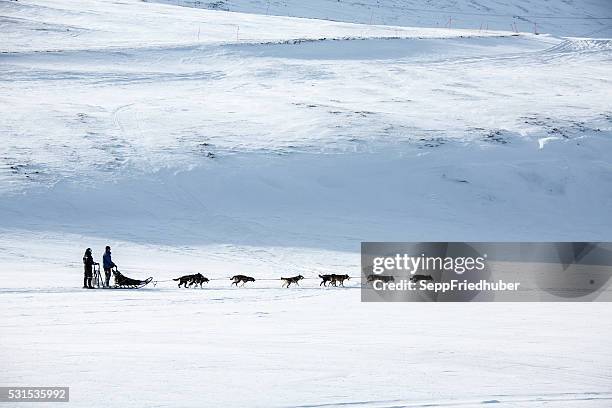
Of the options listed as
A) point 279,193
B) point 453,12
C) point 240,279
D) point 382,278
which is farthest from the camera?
point 453,12

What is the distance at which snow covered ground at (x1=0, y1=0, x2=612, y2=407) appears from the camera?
1014 centimetres

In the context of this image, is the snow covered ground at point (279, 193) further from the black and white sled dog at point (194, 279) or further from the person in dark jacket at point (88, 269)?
the person in dark jacket at point (88, 269)

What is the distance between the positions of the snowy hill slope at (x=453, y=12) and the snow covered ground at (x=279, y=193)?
16.9 meters

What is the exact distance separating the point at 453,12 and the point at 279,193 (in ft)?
216

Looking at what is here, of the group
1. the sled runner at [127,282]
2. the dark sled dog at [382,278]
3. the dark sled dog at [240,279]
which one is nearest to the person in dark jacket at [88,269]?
the sled runner at [127,282]

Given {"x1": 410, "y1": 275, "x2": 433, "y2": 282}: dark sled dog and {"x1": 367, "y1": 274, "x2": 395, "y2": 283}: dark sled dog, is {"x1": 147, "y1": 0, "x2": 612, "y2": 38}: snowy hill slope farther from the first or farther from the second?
{"x1": 410, "y1": 275, "x2": 433, "y2": 282}: dark sled dog

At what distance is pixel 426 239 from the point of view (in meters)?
28.6

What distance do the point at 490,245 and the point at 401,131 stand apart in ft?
34.1

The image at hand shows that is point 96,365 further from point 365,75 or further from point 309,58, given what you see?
point 309,58

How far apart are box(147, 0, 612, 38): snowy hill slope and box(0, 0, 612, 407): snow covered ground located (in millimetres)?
16947

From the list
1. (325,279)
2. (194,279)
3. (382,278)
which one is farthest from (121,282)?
(382,278)

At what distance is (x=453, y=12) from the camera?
9312cm

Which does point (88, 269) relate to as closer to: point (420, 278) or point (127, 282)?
point (127, 282)

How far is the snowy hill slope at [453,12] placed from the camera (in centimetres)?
8412
